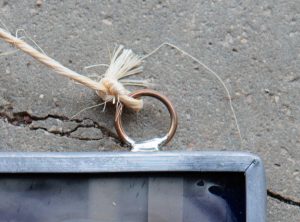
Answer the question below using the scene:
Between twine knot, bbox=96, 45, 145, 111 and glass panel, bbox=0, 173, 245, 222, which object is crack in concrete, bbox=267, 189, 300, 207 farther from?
twine knot, bbox=96, 45, 145, 111

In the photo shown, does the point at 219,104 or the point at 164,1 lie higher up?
the point at 164,1

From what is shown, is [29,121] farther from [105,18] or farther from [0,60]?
[105,18]

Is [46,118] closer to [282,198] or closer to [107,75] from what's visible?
[107,75]

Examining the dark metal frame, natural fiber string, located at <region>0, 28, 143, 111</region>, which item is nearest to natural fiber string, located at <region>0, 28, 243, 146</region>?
natural fiber string, located at <region>0, 28, 143, 111</region>

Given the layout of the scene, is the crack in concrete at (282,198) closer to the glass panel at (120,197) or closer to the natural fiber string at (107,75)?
the glass panel at (120,197)

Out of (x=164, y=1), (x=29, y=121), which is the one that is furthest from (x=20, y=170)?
(x=164, y=1)

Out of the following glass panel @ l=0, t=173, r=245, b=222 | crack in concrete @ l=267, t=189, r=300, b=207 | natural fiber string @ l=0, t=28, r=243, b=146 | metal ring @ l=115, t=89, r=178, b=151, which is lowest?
glass panel @ l=0, t=173, r=245, b=222

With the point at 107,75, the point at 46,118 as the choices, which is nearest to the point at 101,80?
the point at 107,75
